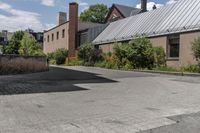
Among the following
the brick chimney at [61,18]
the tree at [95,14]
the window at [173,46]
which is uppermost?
the tree at [95,14]

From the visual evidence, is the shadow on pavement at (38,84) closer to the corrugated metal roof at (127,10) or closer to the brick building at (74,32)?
the brick building at (74,32)

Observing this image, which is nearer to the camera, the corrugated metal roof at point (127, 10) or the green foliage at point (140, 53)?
the green foliage at point (140, 53)

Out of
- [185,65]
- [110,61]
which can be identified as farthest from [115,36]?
[185,65]

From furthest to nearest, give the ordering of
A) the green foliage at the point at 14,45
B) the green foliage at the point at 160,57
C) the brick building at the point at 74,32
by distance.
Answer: the green foliage at the point at 14,45, the brick building at the point at 74,32, the green foliage at the point at 160,57

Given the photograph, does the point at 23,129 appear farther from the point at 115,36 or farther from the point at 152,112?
the point at 115,36

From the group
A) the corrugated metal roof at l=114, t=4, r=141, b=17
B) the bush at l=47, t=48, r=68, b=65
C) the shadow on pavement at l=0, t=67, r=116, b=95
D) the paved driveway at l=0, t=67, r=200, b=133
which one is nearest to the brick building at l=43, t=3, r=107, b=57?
the bush at l=47, t=48, r=68, b=65

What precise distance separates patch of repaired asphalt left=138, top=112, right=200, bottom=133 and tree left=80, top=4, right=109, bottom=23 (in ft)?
231

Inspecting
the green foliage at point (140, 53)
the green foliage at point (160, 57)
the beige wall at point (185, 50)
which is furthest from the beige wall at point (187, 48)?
the green foliage at point (140, 53)

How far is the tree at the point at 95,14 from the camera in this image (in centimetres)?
7719

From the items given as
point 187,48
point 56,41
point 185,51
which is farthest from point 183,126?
point 56,41

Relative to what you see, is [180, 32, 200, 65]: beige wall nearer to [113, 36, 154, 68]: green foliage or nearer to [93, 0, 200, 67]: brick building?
[93, 0, 200, 67]: brick building

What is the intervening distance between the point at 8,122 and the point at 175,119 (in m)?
3.78

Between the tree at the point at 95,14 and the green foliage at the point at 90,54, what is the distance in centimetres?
4044

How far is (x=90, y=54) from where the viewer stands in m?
35.2
